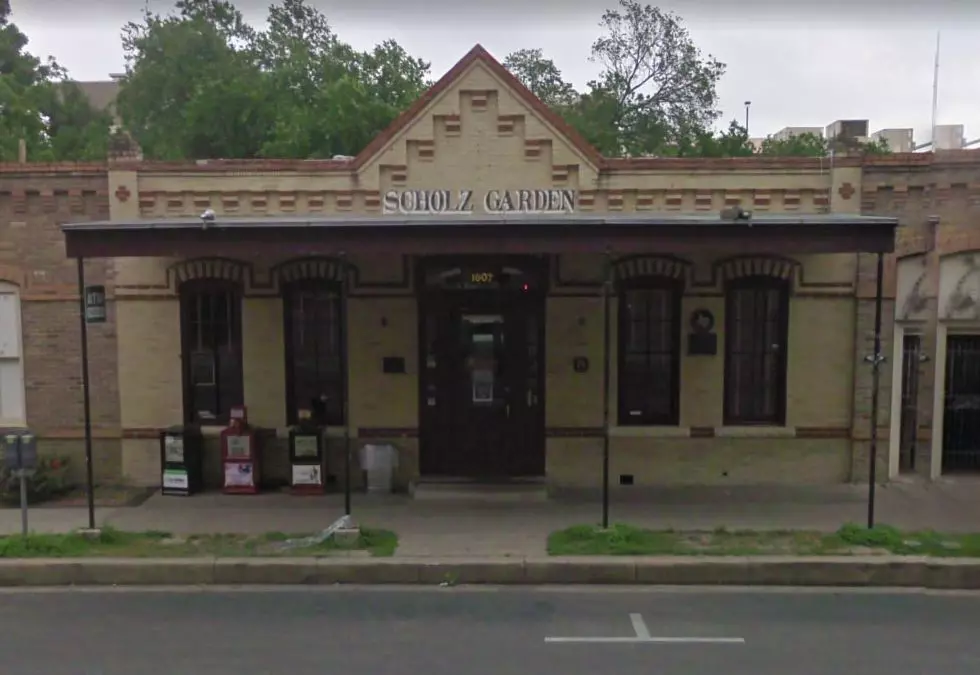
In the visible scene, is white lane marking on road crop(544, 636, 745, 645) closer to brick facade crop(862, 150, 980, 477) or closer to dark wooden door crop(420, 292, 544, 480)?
dark wooden door crop(420, 292, 544, 480)

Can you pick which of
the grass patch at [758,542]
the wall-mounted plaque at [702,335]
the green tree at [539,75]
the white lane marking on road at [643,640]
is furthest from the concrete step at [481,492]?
the green tree at [539,75]

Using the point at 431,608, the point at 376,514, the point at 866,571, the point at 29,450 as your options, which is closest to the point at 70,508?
the point at 29,450

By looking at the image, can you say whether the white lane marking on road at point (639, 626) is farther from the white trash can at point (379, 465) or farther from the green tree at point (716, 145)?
the green tree at point (716, 145)

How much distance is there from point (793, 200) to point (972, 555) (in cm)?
486

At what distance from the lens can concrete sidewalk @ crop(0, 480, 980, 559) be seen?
8.56m

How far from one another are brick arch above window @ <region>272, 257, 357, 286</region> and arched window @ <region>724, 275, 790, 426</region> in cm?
528

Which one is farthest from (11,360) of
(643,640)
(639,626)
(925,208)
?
(925,208)

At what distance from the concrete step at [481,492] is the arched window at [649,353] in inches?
64.4

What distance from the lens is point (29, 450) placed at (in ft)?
25.8

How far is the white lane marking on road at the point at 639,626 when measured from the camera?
626cm

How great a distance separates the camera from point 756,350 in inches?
420

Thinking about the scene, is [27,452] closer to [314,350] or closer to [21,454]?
[21,454]

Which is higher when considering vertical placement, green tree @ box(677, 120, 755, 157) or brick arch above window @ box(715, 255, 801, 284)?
green tree @ box(677, 120, 755, 157)

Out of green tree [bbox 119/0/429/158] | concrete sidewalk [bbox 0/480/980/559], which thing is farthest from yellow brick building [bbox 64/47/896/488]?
green tree [bbox 119/0/429/158]
